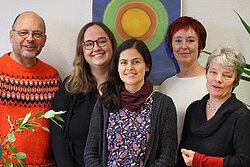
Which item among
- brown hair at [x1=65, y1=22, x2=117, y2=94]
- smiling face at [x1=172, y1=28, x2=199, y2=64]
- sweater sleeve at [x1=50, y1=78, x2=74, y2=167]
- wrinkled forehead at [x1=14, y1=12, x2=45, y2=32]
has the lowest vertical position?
sweater sleeve at [x1=50, y1=78, x2=74, y2=167]

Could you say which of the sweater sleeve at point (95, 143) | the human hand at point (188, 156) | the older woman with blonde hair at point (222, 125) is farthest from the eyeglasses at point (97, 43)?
the human hand at point (188, 156)

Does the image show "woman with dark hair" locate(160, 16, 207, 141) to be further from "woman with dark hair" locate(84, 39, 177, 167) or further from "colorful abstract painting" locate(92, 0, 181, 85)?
"woman with dark hair" locate(84, 39, 177, 167)

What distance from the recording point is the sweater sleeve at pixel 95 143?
1.70 meters

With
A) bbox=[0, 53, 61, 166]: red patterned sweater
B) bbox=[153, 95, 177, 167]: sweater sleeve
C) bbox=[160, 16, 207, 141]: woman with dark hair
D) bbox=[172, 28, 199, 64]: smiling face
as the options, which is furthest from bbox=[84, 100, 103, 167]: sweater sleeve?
bbox=[172, 28, 199, 64]: smiling face

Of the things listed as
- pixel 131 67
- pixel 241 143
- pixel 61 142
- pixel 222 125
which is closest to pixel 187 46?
pixel 131 67

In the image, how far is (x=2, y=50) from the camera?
8.05ft

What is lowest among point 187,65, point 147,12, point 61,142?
point 61,142

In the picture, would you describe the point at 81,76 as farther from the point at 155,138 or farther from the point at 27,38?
the point at 155,138

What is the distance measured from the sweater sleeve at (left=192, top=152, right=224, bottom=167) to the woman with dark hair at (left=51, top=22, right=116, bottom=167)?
851mm

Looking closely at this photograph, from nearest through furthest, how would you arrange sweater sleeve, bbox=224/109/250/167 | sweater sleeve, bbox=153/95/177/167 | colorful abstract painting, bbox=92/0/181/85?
sweater sleeve, bbox=224/109/250/167, sweater sleeve, bbox=153/95/177/167, colorful abstract painting, bbox=92/0/181/85

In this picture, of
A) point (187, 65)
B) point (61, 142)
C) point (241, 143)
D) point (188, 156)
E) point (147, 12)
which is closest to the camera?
point (241, 143)

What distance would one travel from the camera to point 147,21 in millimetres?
2404

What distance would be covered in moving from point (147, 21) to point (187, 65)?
596 mm

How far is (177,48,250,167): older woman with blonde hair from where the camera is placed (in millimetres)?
1519
